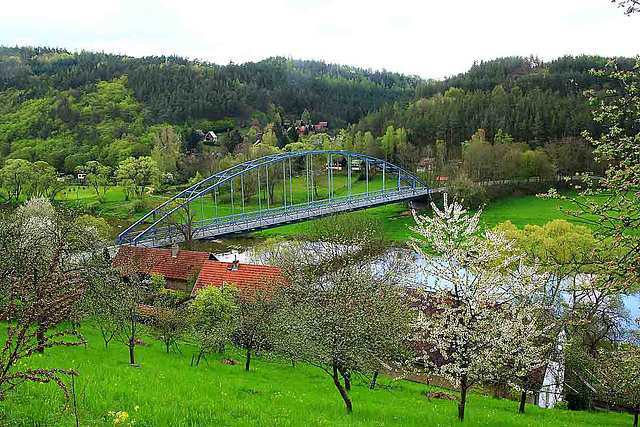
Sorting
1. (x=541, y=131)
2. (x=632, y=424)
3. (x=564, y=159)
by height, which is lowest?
(x=632, y=424)

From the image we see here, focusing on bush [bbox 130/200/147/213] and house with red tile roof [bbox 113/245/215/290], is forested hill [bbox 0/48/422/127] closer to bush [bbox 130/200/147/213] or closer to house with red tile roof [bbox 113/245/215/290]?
bush [bbox 130/200/147/213]

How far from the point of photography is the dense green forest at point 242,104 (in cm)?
9181

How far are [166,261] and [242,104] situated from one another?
11259cm

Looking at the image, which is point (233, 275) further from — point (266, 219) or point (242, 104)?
point (242, 104)

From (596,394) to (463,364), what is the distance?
8.21 metres

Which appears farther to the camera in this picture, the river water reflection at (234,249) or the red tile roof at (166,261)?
the river water reflection at (234,249)

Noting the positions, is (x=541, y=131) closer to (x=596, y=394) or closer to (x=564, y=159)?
(x=564, y=159)

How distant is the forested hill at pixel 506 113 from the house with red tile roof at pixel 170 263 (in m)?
66.8

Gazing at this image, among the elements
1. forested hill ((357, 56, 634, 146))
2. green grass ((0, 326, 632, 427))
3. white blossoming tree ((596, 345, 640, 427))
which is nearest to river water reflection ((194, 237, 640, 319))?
green grass ((0, 326, 632, 427))

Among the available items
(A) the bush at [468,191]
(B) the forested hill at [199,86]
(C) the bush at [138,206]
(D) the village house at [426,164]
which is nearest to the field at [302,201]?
(C) the bush at [138,206]

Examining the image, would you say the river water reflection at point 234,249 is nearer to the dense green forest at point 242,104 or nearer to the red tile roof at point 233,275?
the red tile roof at point 233,275

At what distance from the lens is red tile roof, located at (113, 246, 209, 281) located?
1230 inches

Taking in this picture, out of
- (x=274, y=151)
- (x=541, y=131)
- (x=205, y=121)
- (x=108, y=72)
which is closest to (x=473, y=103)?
(x=541, y=131)

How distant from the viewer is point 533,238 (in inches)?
1233
